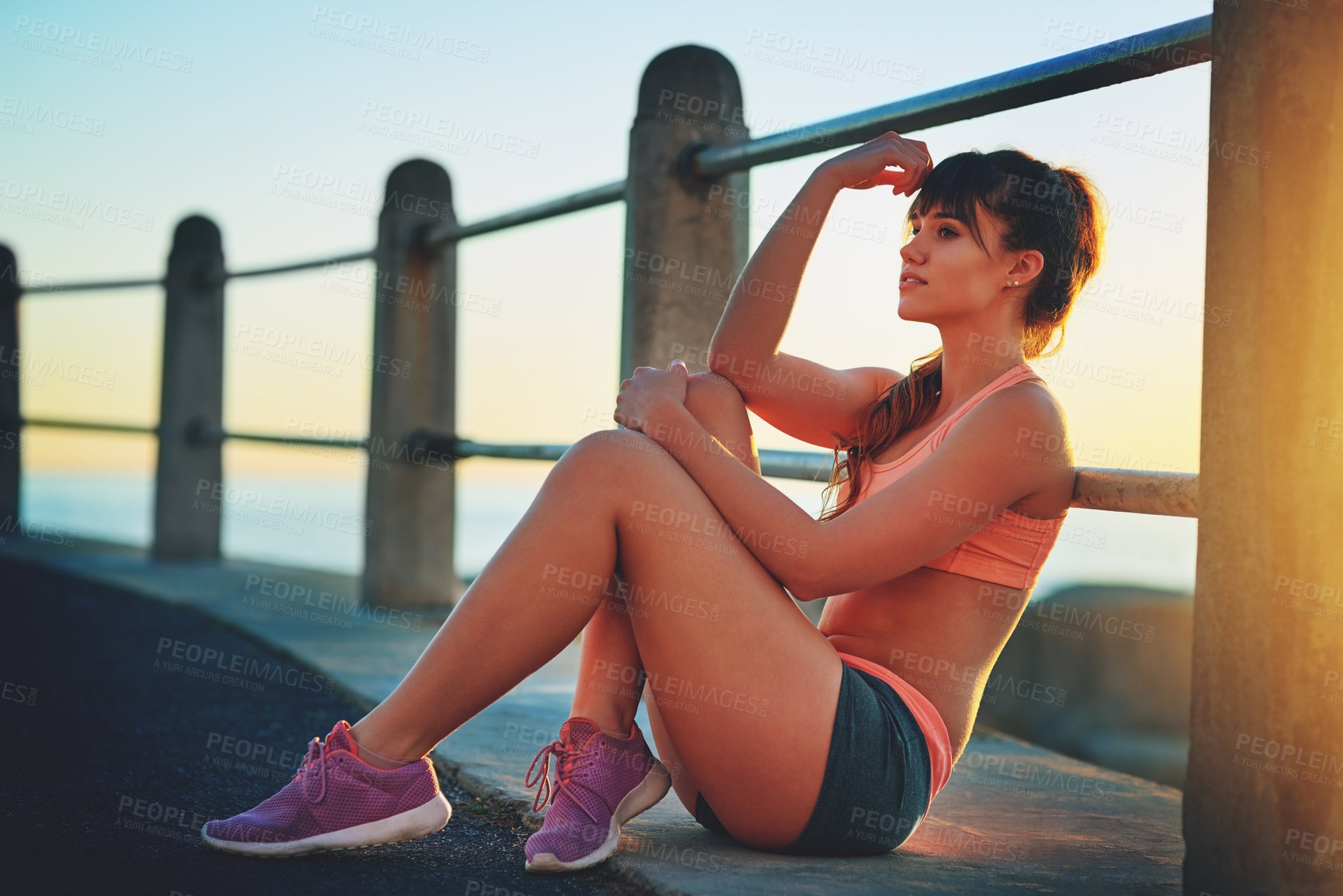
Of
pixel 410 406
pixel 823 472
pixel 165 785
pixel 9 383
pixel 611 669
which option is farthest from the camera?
pixel 9 383

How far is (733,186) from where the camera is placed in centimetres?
254

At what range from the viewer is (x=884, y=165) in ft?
5.71

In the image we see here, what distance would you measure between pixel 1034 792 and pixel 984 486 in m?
0.72

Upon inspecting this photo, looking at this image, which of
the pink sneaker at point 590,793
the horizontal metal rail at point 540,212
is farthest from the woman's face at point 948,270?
the horizontal metal rail at point 540,212

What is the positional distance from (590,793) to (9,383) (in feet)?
18.7

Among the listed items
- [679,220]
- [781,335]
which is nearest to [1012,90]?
[781,335]

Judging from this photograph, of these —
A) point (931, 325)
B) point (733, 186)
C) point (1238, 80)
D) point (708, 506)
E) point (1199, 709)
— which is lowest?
point (1199, 709)

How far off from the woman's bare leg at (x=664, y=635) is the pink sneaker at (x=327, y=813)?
35 mm

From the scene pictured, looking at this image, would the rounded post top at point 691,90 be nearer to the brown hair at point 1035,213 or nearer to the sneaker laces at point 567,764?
the brown hair at point 1035,213

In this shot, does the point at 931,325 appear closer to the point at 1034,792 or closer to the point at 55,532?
the point at 1034,792


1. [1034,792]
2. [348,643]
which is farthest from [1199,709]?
[348,643]

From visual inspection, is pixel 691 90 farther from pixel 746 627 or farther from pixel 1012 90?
pixel 746 627

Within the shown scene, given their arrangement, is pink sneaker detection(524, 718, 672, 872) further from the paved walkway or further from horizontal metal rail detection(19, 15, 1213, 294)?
horizontal metal rail detection(19, 15, 1213, 294)

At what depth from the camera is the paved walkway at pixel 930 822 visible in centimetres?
136
